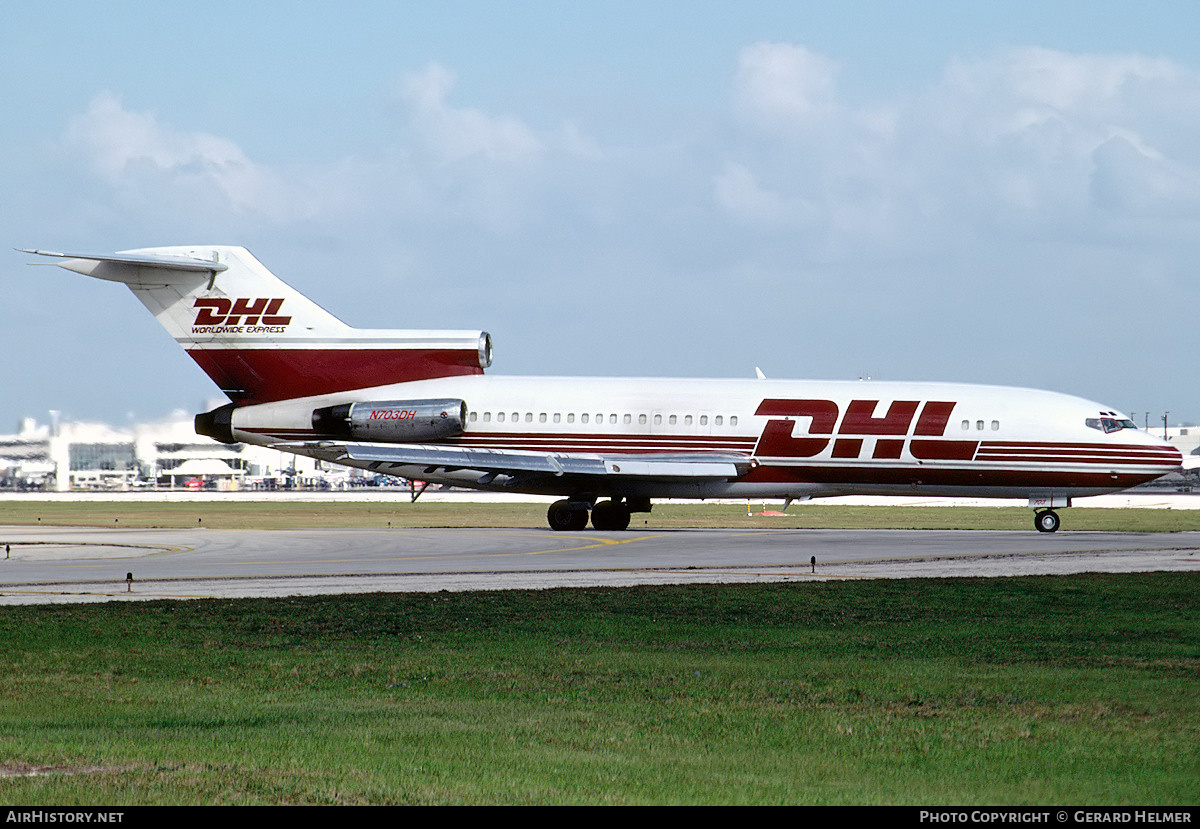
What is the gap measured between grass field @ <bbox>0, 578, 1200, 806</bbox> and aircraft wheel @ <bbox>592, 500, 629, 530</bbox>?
22.6 m

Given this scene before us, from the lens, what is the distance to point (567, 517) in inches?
1652

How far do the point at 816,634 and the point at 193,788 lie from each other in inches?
363

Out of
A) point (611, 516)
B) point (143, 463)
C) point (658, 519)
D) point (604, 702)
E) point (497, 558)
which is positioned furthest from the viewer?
point (143, 463)

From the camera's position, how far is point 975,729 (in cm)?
1028

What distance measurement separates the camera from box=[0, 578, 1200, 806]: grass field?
27.9ft

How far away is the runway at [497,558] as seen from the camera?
76.6 feet

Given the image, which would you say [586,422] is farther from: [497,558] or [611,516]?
[497,558]

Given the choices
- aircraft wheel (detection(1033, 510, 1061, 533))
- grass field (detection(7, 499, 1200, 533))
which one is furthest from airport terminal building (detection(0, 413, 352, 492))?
aircraft wheel (detection(1033, 510, 1061, 533))

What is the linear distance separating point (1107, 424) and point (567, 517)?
51.5 ft

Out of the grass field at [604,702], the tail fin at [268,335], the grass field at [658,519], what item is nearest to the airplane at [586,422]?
the tail fin at [268,335]

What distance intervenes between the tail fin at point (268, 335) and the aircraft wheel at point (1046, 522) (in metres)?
17.2

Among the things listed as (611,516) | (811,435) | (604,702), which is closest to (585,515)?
(611,516)

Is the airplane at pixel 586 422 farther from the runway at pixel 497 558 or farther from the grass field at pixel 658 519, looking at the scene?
the grass field at pixel 658 519
